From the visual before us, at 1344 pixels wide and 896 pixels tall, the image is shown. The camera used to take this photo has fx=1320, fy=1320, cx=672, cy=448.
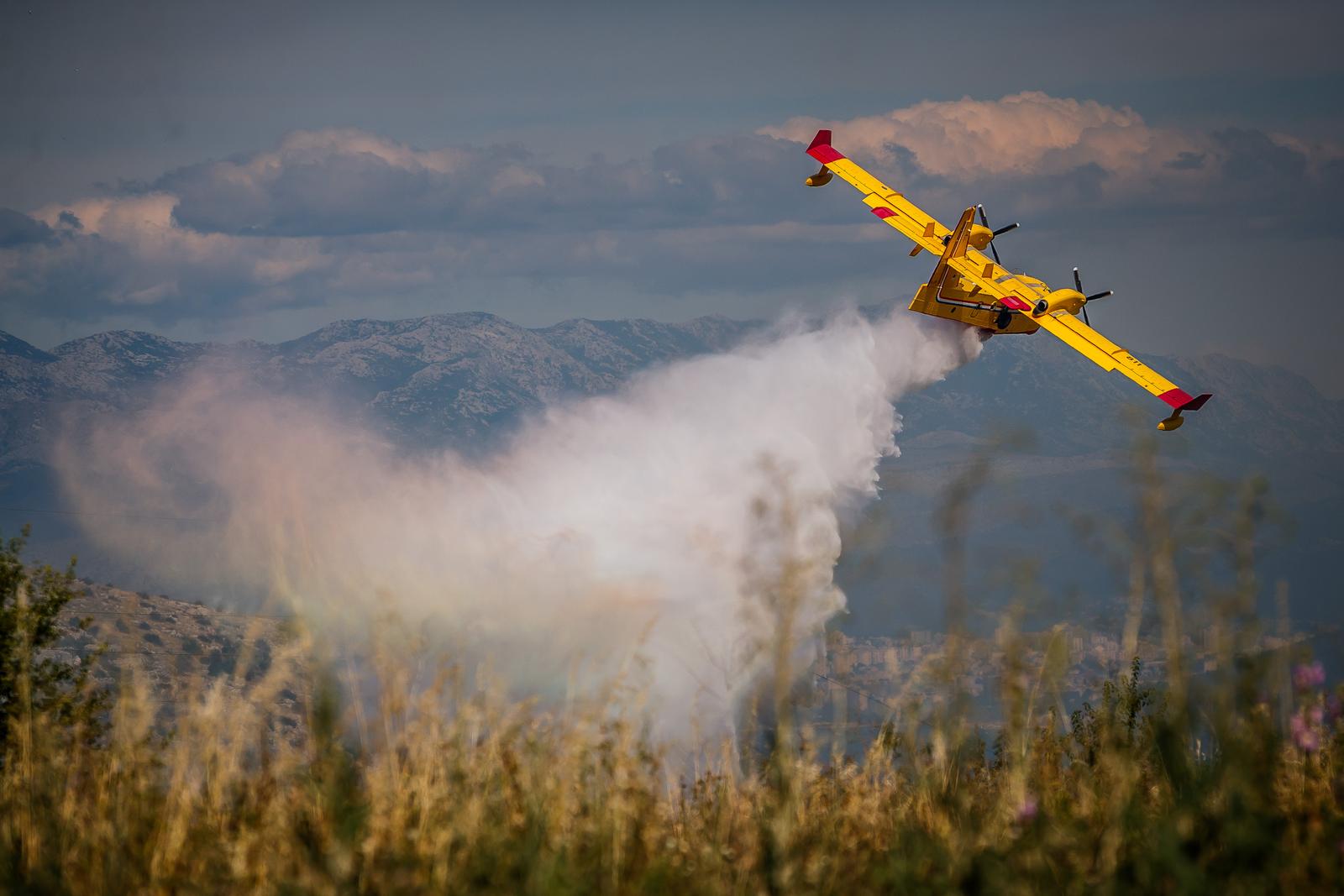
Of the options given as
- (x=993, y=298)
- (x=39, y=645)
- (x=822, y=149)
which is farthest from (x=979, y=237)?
(x=39, y=645)

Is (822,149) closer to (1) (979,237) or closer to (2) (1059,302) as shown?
(1) (979,237)

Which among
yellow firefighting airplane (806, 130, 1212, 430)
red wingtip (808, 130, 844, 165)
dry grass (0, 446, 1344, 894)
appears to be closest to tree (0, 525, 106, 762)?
dry grass (0, 446, 1344, 894)

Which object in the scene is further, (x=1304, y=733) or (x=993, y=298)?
(x=993, y=298)

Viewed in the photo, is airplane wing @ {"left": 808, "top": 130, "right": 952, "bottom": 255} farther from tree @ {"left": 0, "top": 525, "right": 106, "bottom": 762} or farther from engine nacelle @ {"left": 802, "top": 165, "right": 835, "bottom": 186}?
tree @ {"left": 0, "top": 525, "right": 106, "bottom": 762}

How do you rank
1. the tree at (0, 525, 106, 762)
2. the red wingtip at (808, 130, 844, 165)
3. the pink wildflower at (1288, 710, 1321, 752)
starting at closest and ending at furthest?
the pink wildflower at (1288, 710, 1321, 752) → the tree at (0, 525, 106, 762) → the red wingtip at (808, 130, 844, 165)

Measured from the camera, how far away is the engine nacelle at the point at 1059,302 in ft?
163

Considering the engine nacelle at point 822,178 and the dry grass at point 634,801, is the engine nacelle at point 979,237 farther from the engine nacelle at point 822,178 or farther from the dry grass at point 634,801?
the dry grass at point 634,801

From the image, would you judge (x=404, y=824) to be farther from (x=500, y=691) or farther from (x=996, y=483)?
(x=996, y=483)

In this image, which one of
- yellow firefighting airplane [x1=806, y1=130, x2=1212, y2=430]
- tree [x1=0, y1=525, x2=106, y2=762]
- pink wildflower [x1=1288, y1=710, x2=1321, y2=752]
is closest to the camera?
pink wildflower [x1=1288, y1=710, x2=1321, y2=752]

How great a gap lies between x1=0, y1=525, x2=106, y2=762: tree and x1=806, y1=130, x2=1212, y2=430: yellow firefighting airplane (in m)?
33.9

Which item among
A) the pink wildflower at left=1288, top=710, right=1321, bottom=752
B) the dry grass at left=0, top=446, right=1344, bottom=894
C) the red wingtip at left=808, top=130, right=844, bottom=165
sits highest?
the red wingtip at left=808, top=130, right=844, bottom=165

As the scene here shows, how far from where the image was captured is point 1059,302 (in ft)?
165

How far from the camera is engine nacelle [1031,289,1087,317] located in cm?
4983

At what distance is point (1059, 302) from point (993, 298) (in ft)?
8.77
